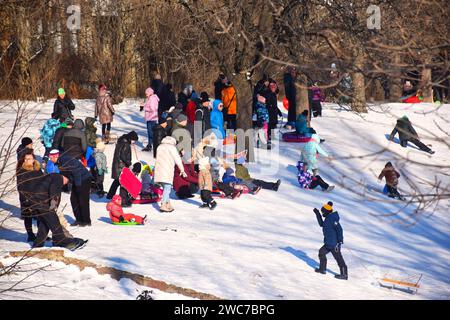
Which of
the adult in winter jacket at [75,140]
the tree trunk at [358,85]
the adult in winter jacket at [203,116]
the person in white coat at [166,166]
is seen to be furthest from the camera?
the adult in winter jacket at [203,116]

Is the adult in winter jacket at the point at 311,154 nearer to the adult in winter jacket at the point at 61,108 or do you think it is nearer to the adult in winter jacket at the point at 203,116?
the adult in winter jacket at the point at 203,116

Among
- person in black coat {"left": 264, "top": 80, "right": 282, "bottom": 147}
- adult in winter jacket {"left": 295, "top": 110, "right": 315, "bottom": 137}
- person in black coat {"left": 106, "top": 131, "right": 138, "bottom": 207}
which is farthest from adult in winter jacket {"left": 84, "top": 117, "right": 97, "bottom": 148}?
adult in winter jacket {"left": 295, "top": 110, "right": 315, "bottom": 137}

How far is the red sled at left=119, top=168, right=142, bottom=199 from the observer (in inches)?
679

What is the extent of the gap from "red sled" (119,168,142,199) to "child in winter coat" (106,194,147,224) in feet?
3.54

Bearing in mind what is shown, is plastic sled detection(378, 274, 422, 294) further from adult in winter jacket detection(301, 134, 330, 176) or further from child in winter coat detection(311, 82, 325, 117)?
child in winter coat detection(311, 82, 325, 117)

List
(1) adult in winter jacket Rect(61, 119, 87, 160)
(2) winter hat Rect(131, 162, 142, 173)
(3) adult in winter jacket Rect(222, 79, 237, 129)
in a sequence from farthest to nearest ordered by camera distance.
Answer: (3) adult in winter jacket Rect(222, 79, 237, 129) → (1) adult in winter jacket Rect(61, 119, 87, 160) → (2) winter hat Rect(131, 162, 142, 173)

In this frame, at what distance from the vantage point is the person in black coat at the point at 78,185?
50.2ft

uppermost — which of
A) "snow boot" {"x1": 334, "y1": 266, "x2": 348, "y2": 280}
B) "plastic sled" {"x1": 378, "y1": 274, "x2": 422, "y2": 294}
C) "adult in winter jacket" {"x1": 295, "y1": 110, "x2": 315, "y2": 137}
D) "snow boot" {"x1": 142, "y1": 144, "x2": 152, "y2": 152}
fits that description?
"adult in winter jacket" {"x1": 295, "y1": 110, "x2": 315, "y2": 137}

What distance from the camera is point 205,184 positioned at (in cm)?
1784

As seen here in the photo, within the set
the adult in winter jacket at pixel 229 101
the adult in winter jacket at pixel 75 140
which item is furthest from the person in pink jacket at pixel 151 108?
the adult in winter jacket at pixel 75 140

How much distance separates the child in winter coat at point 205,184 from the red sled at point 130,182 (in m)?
1.26

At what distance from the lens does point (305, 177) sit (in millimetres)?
20609

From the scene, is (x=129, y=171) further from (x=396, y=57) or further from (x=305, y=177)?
A: (x=396, y=57)

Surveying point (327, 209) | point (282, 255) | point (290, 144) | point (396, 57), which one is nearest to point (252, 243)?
point (282, 255)
